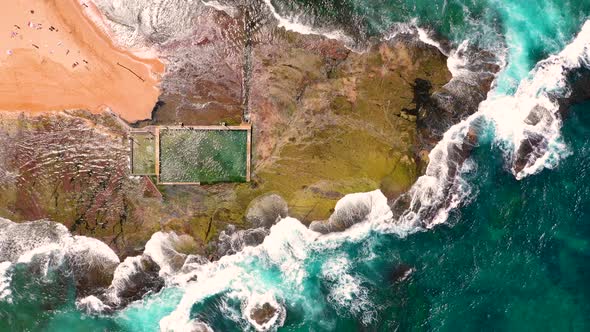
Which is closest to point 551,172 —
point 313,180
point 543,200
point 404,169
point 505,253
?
point 543,200

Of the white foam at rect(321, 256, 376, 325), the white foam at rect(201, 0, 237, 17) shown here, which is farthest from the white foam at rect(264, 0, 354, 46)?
the white foam at rect(321, 256, 376, 325)

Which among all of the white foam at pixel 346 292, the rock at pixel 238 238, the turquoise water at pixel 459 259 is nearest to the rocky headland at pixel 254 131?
the rock at pixel 238 238

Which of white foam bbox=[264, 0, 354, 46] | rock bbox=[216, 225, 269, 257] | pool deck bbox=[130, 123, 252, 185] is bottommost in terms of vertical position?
rock bbox=[216, 225, 269, 257]

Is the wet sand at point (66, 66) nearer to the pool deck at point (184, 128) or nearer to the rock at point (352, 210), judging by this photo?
the pool deck at point (184, 128)

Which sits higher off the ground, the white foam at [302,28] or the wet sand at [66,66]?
the white foam at [302,28]

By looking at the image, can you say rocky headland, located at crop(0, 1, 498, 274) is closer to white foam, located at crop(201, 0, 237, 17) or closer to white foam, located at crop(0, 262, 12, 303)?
white foam, located at crop(201, 0, 237, 17)
